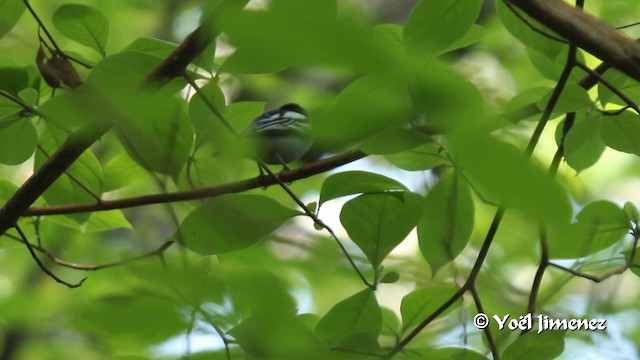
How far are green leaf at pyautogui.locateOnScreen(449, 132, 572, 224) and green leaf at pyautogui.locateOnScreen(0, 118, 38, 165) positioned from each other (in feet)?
2.00

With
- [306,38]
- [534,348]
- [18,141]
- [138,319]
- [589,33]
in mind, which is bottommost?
[18,141]

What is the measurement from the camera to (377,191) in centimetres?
67

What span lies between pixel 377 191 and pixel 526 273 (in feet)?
7.57

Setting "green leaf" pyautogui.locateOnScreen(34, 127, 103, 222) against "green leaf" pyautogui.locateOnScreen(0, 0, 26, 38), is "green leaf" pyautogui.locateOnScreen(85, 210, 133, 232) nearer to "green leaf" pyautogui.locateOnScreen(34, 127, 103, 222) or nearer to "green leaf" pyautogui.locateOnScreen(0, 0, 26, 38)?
"green leaf" pyautogui.locateOnScreen(34, 127, 103, 222)

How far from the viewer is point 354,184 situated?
659 millimetres

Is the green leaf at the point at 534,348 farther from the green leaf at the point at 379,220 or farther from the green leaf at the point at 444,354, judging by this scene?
the green leaf at the point at 379,220

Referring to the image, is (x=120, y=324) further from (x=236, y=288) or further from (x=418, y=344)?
(x=418, y=344)

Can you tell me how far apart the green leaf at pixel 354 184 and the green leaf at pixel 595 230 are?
17 cm

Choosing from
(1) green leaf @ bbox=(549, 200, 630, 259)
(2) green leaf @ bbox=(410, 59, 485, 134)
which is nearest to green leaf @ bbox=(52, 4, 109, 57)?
(1) green leaf @ bbox=(549, 200, 630, 259)

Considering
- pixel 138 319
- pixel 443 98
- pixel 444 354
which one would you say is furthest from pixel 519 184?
pixel 444 354

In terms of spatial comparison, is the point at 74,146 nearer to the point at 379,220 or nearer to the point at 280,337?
the point at 379,220

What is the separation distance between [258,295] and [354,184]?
0.36 m

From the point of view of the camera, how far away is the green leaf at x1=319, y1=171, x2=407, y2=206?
25.3 inches

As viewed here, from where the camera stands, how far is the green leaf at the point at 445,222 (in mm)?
707
